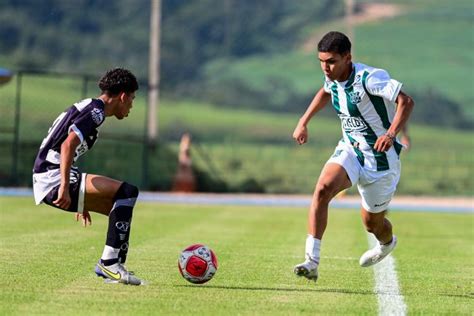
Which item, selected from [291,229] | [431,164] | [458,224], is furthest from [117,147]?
[291,229]

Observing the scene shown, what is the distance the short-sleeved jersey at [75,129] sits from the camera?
8555 mm

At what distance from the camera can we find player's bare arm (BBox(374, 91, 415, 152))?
8.82 metres

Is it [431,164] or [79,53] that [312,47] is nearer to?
[79,53]

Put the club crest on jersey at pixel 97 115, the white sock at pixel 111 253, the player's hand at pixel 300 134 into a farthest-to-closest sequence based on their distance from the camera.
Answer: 1. the player's hand at pixel 300 134
2. the white sock at pixel 111 253
3. the club crest on jersey at pixel 97 115

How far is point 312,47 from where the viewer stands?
57.3 metres

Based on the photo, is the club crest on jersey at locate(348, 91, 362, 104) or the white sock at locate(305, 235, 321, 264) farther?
the club crest on jersey at locate(348, 91, 362, 104)

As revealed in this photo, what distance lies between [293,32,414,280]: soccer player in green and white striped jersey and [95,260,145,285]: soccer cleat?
141cm

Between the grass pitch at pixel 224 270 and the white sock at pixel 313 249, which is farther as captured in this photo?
the white sock at pixel 313 249

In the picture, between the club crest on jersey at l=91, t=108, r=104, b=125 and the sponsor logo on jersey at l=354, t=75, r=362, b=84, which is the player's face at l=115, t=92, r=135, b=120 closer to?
the club crest on jersey at l=91, t=108, r=104, b=125

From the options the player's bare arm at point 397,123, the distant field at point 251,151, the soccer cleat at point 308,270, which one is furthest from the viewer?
the distant field at point 251,151

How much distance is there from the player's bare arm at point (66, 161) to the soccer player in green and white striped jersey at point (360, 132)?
1945mm

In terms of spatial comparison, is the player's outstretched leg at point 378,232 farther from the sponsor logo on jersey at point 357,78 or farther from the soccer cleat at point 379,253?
the sponsor logo on jersey at point 357,78

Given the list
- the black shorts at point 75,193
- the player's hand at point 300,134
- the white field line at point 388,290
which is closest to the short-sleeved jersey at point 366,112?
the player's hand at point 300,134

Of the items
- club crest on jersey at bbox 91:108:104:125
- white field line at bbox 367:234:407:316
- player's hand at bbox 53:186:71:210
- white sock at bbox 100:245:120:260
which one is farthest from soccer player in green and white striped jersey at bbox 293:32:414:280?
player's hand at bbox 53:186:71:210
